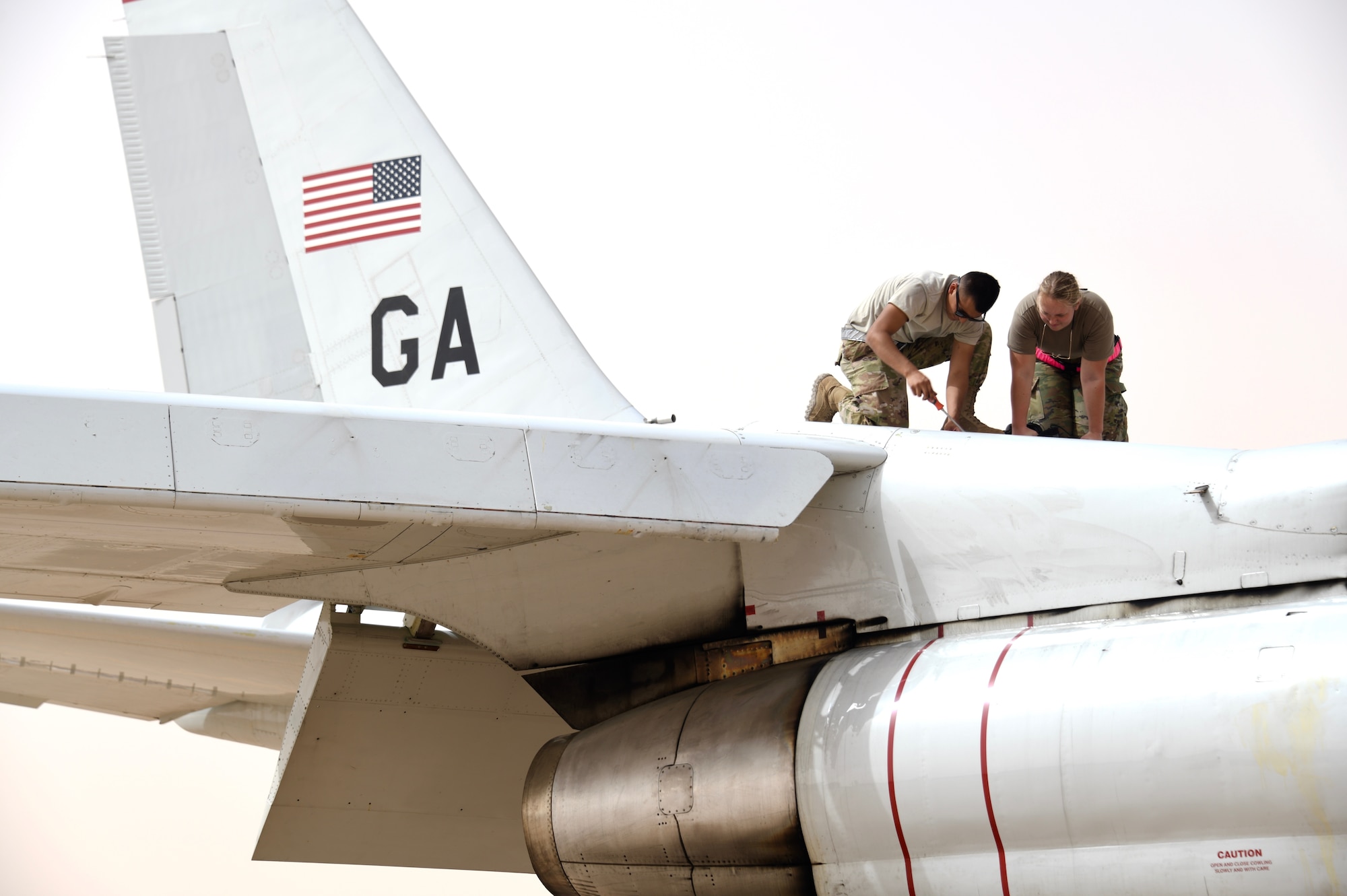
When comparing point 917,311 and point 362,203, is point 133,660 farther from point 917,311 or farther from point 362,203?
point 917,311

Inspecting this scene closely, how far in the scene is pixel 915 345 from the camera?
4.60 m

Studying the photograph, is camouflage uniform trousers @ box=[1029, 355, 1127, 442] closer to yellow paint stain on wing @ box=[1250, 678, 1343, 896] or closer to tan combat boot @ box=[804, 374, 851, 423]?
tan combat boot @ box=[804, 374, 851, 423]

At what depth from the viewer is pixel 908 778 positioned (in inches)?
119

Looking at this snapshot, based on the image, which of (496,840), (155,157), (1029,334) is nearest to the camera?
(1029,334)

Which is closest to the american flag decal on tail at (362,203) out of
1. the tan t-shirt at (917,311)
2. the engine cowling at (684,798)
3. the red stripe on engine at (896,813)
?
the tan t-shirt at (917,311)

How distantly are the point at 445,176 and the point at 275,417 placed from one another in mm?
2750

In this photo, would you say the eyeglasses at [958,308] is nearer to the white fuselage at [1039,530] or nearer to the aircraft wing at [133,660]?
the white fuselage at [1039,530]

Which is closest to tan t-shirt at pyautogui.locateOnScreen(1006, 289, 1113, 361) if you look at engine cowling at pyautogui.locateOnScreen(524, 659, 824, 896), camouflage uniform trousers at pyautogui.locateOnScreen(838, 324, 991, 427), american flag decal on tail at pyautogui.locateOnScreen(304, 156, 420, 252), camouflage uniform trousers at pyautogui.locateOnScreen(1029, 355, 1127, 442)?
camouflage uniform trousers at pyautogui.locateOnScreen(838, 324, 991, 427)

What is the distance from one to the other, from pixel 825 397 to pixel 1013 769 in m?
2.37

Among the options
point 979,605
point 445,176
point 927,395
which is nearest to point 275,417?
point 979,605

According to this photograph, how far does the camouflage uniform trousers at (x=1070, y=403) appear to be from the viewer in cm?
506

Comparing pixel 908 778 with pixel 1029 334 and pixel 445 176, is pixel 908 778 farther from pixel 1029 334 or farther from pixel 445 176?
pixel 445 176

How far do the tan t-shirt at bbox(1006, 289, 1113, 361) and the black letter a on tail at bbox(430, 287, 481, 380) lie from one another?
2.23 m

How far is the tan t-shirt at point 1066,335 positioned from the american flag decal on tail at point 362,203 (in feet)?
8.61
